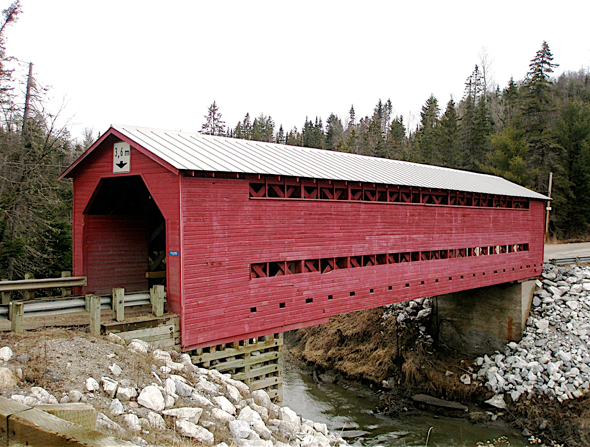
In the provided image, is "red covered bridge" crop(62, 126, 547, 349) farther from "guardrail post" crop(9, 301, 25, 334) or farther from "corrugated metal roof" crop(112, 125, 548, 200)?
"guardrail post" crop(9, 301, 25, 334)

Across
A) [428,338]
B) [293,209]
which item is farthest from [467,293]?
[293,209]

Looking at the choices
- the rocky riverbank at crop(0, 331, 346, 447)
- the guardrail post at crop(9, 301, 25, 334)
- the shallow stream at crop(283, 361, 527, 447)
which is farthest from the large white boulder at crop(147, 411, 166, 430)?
the shallow stream at crop(283, 361, 527, 447)

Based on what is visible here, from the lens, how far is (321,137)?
73938 millimetres

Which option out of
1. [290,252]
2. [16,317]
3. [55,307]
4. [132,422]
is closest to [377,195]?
[290,252]

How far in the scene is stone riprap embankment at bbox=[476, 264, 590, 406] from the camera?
→ 18.4 meters

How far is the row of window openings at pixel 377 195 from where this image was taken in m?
12.3

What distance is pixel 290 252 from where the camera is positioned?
1226 cm

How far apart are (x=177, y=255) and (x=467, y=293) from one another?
698 inches

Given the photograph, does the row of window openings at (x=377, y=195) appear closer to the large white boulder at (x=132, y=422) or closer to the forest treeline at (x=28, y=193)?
the large white boulder at (x=132, y=422)

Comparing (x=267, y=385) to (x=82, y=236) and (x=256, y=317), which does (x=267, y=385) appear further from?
(x=82, y=236)

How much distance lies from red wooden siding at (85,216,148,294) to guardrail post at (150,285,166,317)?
14.0 feet

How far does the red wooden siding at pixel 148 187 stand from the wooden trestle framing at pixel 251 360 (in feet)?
4.73

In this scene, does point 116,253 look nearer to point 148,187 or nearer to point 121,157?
point 121,157

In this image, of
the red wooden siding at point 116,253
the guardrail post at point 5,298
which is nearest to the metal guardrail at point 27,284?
the guardrail post at point 5,298
